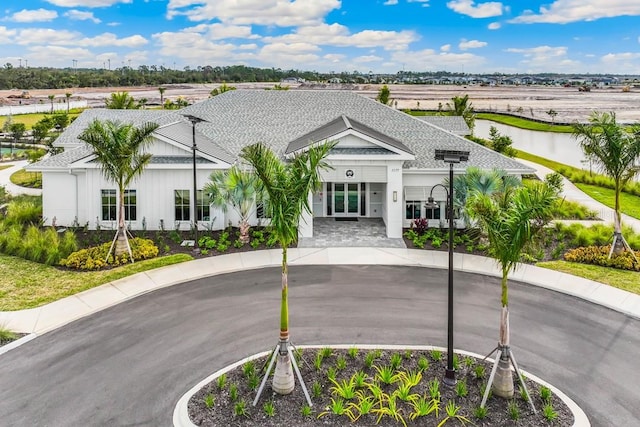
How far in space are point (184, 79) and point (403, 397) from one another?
16926 centimetres

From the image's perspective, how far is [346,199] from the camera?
29.1 meters

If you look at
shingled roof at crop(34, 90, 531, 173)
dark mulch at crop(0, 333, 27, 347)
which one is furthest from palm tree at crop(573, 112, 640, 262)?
dark mulch at crop(0, 333, 27, 347)

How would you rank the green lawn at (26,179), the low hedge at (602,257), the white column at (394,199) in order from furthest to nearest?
the green lawn at (26,179) < the white column at (394,199) < the low hedge at (602,257)

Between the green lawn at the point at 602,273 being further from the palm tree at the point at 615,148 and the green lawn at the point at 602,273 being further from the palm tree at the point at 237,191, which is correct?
the palm tree at the point at 237,191

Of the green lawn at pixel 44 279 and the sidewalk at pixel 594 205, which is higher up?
the sidewalk at pixel 594 205

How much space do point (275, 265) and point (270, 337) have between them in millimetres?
6489

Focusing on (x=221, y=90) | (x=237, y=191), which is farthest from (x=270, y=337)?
(x=221, y=90)

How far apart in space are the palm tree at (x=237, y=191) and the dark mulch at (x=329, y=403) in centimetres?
1186

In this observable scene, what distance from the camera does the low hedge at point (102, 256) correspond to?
20172mm

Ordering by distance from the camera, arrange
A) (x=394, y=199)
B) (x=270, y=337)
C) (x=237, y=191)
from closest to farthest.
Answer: (x=270, y=337)
(x=237, y=191)
(x=394, y=199)

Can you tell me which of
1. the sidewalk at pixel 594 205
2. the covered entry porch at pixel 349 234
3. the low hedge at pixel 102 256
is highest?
the sidewalk at pixel 594 205

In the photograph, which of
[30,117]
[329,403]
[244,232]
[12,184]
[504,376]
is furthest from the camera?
[30,117]

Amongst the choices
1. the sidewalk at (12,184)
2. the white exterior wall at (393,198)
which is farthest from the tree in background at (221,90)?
the white exterior wall at (393,198)

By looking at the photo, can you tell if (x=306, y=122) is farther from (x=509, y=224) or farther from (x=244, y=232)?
(x=509, y=224)
